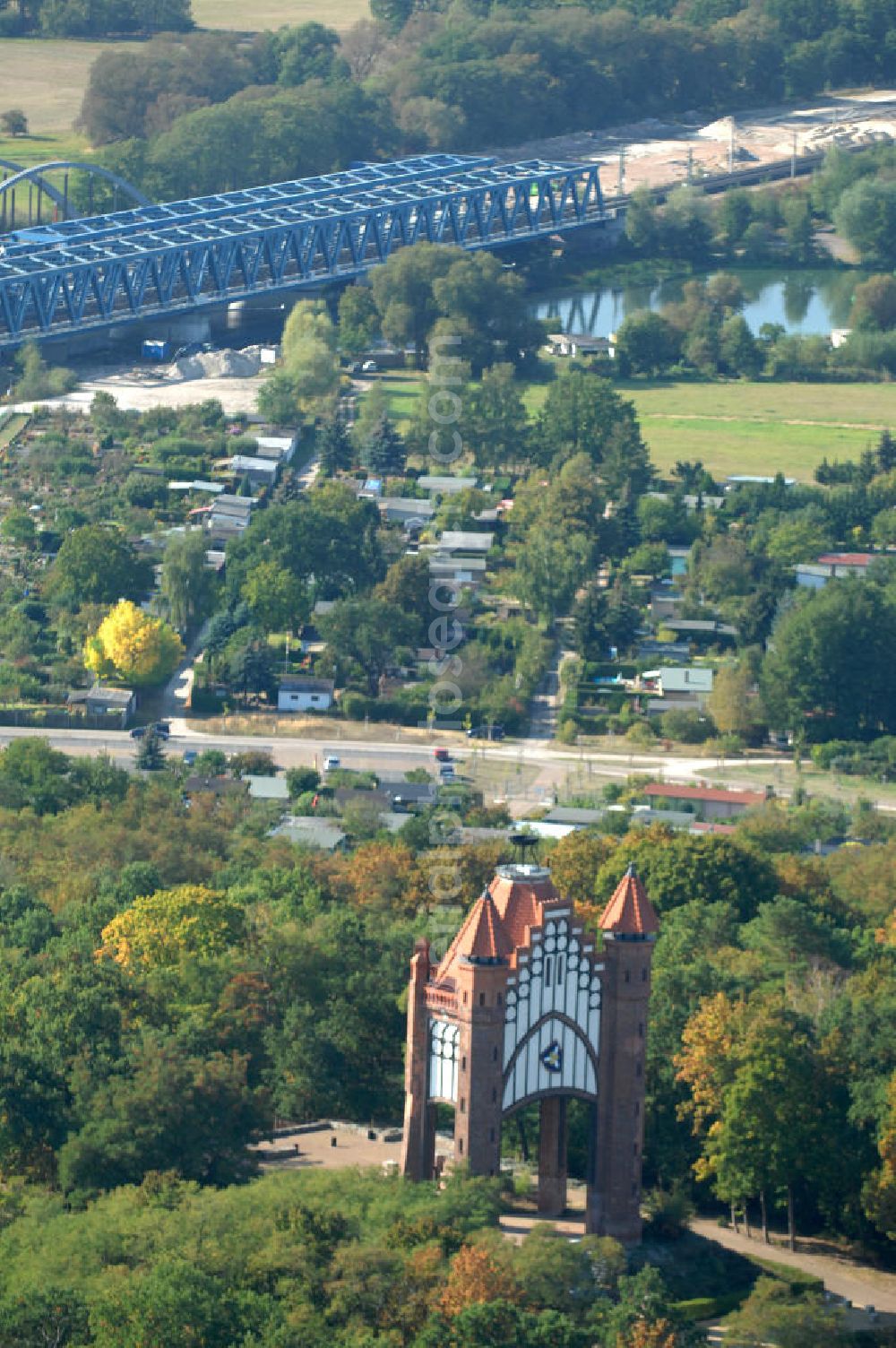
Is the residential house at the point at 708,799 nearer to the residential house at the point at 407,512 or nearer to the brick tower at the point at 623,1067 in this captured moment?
the residential house at the point at 407,512

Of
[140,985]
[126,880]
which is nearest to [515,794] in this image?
[126,880]

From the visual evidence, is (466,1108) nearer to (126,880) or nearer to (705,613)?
(126,880)

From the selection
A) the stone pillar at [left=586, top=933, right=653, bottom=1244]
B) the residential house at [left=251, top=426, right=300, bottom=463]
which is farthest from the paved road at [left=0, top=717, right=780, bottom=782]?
the stone pillar at [left=586, top=933, right=653, bottom=1244]

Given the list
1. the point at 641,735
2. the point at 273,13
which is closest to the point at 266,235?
the point at 641,735

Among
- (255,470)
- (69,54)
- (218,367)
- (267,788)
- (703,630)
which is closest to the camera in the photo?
(267,788)

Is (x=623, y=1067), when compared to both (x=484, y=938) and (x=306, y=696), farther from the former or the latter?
(x=306, y=696)

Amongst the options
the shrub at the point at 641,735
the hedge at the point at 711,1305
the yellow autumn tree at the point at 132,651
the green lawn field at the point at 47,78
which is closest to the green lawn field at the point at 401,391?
the yellow autumn tree at the point at 132,651

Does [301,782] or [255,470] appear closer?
[301,782]
